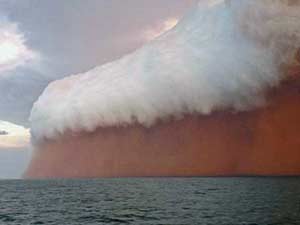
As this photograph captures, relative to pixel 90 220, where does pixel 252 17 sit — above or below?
above

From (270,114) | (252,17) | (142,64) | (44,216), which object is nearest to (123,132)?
(142,64)

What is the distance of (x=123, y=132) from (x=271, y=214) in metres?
106

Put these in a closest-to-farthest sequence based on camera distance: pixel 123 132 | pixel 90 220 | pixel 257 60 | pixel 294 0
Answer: pixel 90 220 < pixel 294 0 < pixel 257 60 < pixel 123 132

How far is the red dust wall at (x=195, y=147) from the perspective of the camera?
104375 mm

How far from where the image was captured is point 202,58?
350 ft

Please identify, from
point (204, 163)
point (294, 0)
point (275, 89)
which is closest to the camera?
point (294, 0)

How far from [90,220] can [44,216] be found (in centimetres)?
580

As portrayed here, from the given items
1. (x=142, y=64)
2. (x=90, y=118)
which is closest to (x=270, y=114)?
(x=142, y=64)

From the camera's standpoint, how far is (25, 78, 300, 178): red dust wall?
104375 mm

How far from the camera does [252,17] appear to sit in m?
82.4

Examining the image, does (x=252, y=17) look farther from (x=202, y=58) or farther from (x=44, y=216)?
(x=44, y=216)

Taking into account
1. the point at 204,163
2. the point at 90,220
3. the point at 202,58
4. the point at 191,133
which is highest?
the point at 202,58

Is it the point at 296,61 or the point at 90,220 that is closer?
the point at 90,220

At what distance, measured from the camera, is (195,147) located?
393ft
